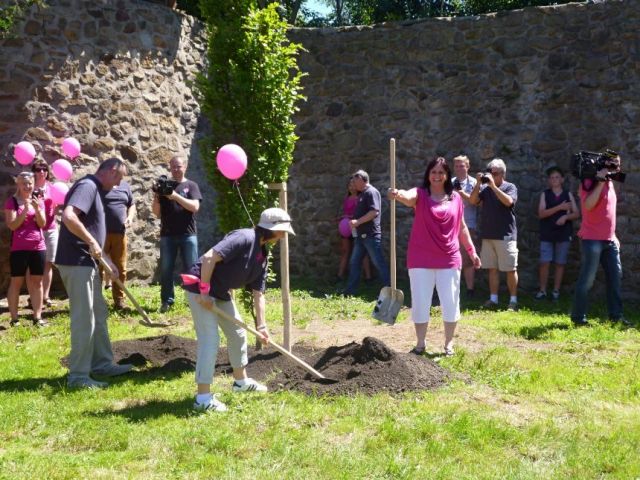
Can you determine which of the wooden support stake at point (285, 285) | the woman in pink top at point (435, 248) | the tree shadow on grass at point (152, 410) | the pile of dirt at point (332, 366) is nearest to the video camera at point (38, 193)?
the pile of dirt at point (332, 366)

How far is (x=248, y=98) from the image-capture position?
6.95 meters

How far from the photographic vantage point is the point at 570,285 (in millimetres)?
10898

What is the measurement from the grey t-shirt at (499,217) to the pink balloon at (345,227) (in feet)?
8.73

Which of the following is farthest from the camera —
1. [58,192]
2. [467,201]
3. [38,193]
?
[467,201]

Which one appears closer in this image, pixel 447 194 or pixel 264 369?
pixel 264 369

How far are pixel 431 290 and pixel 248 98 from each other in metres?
2.40

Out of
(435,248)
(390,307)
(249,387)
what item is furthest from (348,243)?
(249,387)

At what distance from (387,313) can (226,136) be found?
224 cm

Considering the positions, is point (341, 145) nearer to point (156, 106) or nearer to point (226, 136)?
point (156, 106)

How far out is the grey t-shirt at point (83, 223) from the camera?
6324mm

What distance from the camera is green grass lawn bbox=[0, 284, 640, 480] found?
14.5ft

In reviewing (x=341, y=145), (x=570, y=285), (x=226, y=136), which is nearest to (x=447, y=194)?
(x=226, y=136)

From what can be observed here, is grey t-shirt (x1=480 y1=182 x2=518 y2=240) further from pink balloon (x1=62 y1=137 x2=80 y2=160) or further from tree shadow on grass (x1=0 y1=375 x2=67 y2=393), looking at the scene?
tree shadow on grass (x1=0 y1=375 x2=67 y2=393)

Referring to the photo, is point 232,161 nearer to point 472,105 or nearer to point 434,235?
point 434,235
